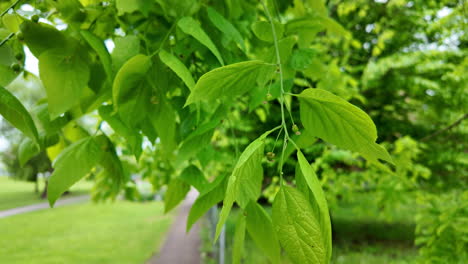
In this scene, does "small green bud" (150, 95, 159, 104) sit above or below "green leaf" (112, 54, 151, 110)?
below

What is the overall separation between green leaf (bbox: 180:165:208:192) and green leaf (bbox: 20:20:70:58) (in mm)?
186

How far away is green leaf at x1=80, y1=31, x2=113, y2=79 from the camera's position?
0.85ft

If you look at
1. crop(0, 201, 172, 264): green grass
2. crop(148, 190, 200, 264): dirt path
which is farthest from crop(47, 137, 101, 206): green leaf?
crop(148, 190, 200, 264): dirt path

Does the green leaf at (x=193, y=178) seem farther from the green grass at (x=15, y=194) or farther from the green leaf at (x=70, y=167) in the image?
the green grass at (x=15, y=194)

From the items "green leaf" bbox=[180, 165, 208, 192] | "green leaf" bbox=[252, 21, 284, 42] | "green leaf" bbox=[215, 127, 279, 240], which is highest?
"green leaf" bbox=[252, 21, 284, 42]

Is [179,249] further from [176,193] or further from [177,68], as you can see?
[177,68]

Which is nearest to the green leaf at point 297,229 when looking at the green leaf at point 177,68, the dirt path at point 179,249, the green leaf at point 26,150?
the green leaf at point 177,68

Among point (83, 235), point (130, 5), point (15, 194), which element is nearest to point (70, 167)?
point (130, 5)

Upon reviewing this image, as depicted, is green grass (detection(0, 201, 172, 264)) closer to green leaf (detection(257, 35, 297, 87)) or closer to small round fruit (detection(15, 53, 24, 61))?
small round fruit (detection(15, 53, 24, 61))

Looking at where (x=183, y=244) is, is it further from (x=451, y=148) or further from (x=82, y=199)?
(x=451, y=148)

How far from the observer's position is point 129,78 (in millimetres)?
263

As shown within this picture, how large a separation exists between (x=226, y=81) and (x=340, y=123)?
0.09m

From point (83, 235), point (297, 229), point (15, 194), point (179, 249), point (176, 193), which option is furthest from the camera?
point (179, 249)

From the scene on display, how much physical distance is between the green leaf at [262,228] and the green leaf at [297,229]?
0.27ft
